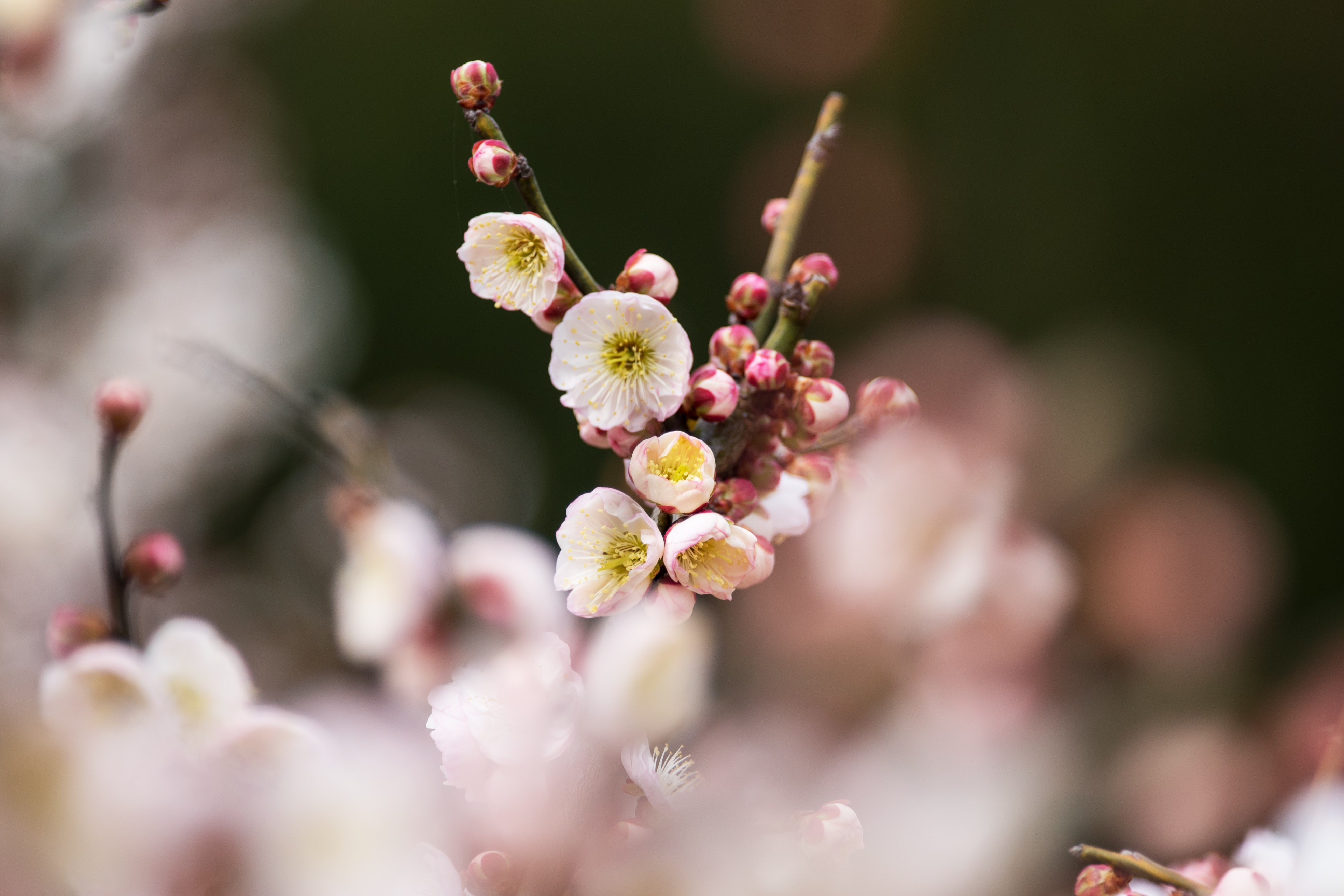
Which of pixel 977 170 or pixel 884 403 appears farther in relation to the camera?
pixel 977 170

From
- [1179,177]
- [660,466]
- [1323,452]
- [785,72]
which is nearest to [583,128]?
[785,72]

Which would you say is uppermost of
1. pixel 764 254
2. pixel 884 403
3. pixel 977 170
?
pixel 977 170

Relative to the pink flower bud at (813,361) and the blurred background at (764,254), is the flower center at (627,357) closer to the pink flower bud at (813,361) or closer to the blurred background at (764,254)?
the pink flower bud at (813,361)

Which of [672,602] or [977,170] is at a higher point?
[977,170]

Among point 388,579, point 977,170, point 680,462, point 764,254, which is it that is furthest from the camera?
point 977,170

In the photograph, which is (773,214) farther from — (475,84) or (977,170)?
(977,170)

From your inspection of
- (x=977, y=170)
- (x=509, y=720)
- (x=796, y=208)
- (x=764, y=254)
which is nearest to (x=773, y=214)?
(x=796, y=208)

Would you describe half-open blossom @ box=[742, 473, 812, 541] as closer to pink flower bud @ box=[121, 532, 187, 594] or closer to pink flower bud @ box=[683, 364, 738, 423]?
pink flower bud @ box=[683, 364, 738, 423]
